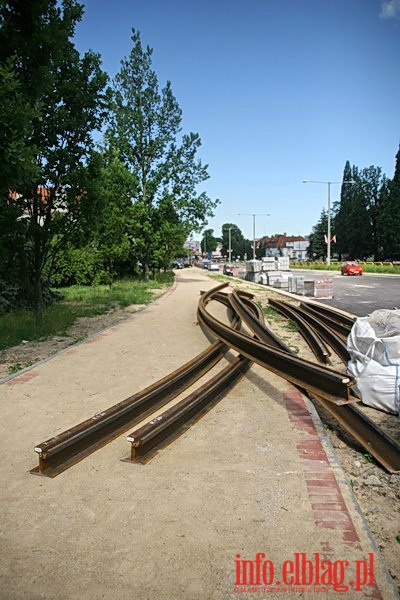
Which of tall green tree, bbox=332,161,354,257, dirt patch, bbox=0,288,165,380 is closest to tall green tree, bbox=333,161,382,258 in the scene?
tall green tree, bbox=332,161,354,257

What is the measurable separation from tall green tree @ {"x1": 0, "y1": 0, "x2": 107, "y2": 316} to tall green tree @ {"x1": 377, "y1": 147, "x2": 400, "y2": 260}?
6269 centimetres

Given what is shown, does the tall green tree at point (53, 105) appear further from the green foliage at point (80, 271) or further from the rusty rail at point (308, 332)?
the green foliage at point (80, 271)

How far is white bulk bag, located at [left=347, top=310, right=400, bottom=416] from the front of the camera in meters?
5.04

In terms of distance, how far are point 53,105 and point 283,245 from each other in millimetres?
143962

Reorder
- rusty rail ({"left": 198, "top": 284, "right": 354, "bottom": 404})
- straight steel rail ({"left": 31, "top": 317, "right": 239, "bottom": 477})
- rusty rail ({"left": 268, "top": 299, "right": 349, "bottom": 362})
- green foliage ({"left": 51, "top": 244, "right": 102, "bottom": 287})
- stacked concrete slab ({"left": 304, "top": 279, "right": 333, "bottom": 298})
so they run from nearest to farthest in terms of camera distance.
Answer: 1. straight steel rail ({"left": 31, "top": 317, "right": 239, "bottom": 477})
2. rusty rail ({"left": 198, "top": 284, "right": 354, "bottom": 404})
3. rusty rail ({"left": 268, "top": 299, "right": 349, "bottom": 362})
4. stacked concrete slab ({"left": 304, "top": 279, "right": 333, "bottom": 298})
5. green foliage ({"left": 51, "top": 244, "right": 102, "bottom": 287})

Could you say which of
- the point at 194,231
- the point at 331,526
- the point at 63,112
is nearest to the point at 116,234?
the point at 63,112

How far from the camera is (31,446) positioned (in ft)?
13.3

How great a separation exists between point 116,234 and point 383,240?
6069 centimetres

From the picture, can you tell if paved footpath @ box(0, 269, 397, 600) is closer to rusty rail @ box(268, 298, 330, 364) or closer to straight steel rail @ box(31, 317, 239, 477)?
straight steel rail @ box(31, 317, 239, 477)

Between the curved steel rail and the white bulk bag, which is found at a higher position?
the white bulk bag

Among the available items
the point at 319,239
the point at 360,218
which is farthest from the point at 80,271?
the point at 319,239

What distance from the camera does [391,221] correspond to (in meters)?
65.4

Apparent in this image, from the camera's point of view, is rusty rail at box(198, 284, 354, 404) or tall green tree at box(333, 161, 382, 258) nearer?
rusty rail at box(198, 284, 354, 404)

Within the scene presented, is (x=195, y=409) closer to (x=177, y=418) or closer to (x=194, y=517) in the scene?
(x=177, y=418)
